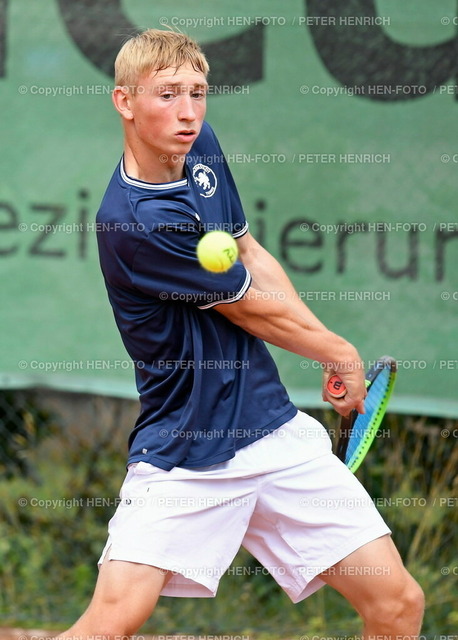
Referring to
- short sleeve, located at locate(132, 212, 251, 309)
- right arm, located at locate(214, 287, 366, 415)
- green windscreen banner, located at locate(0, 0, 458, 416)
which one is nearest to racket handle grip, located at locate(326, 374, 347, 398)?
right arm, located at locate(214, 287, 366, 415)

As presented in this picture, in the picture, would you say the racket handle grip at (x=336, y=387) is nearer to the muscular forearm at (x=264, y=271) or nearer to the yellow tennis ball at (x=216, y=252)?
the muscular forearm at (x=264, y=271)


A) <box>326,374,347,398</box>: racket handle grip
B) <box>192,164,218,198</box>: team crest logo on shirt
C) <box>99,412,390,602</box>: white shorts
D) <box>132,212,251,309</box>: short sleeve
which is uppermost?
<box>192,164,218,198</box>: team crest logo on shirt

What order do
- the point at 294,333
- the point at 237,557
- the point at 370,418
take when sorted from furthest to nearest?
the point at 237,557 → the point at 370,418 → the point at 294,333

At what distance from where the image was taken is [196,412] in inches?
111

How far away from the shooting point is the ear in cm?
282

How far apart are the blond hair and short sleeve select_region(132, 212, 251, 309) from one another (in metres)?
0.41

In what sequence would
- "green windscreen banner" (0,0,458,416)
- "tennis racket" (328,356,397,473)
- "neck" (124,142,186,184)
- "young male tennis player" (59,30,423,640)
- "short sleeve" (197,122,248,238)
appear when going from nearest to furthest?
"young male tennis player" (59,30,423,640) < "neck" (124,142,186,184) < "short sleeve" (197,122,248,238) < "tennis racket" (328,356,397,473) < "green windscreen banner" (0,0,458,416)

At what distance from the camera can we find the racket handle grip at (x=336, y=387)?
9.51 feet

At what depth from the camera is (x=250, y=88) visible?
441cm

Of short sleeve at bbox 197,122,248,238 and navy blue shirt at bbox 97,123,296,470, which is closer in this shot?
navy blue shirt at bbox 97,123,296,470

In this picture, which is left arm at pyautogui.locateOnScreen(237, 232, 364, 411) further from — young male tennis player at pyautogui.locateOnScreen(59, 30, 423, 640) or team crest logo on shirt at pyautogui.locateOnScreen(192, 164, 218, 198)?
team crest logo on shirt at pyautogui.locateOnScreen(192, 164, 218, 198)

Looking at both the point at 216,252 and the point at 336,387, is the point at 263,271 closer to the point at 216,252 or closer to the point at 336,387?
the point at 336,387

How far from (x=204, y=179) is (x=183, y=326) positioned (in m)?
0.44

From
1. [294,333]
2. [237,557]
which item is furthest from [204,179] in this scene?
[237,557]
